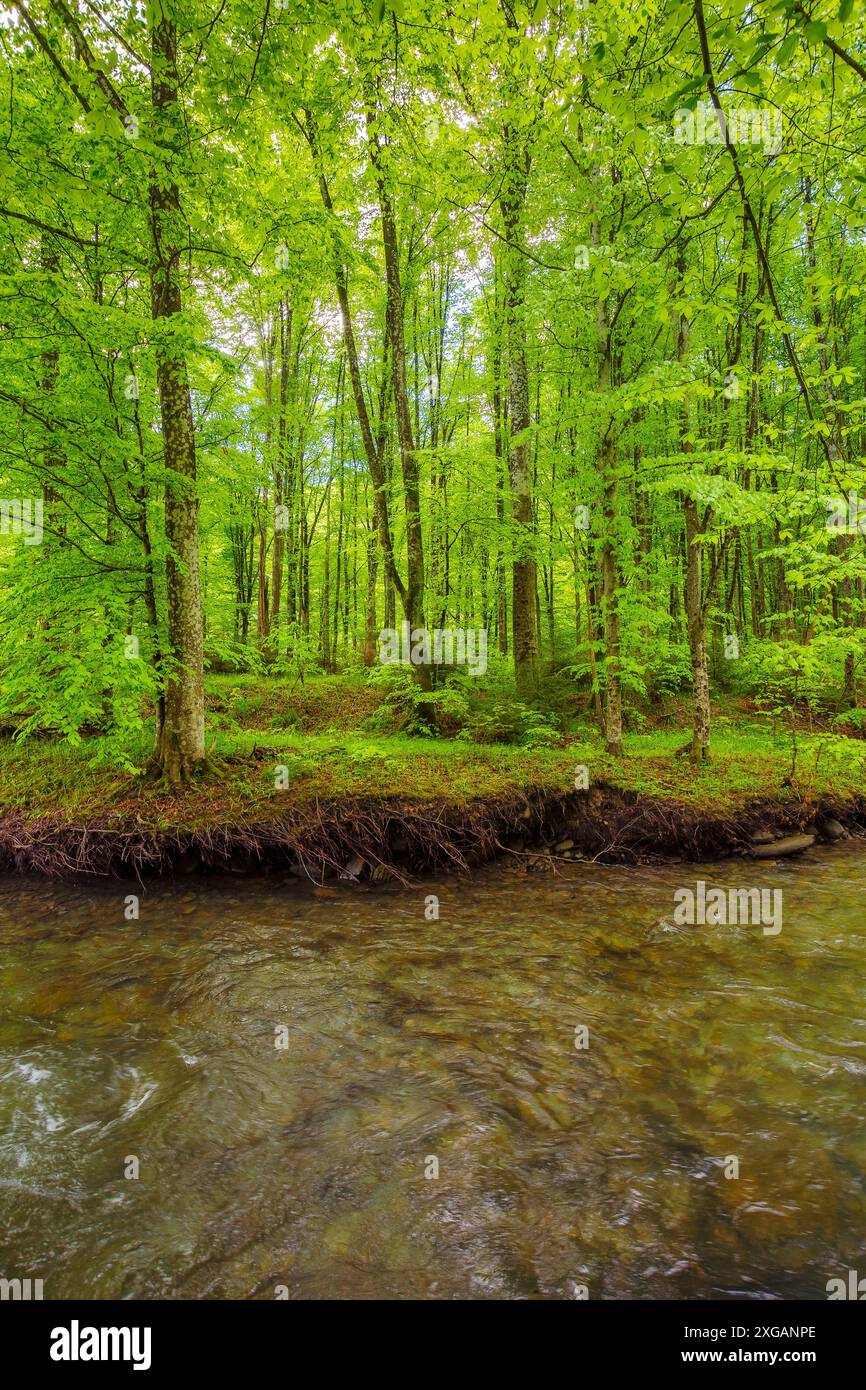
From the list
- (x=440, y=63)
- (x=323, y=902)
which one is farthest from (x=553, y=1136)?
(x=440, y=63)

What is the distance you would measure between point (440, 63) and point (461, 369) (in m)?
10.8

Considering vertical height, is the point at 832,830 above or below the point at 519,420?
below

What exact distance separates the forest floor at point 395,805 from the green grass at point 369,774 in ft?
0.08

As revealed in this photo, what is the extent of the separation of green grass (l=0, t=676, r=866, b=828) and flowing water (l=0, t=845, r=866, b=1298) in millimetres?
1492

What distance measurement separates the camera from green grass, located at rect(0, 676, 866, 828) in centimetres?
718

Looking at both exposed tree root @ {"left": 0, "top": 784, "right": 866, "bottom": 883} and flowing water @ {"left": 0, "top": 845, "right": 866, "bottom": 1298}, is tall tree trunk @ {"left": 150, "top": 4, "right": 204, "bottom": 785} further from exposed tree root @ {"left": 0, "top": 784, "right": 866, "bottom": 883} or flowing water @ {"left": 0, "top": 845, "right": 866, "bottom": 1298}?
flowing water @ {"left": 0, "top": 845, "right": 866, "bottom": 1298}

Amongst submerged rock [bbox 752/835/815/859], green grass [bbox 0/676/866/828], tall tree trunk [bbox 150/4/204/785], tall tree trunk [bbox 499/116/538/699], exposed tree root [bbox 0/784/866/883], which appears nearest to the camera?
tall tree trunk [bbox 150/4/204/785]

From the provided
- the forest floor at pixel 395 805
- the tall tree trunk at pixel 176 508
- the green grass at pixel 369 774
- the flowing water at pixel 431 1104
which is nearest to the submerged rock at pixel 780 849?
the forest floor at pixel 395 805

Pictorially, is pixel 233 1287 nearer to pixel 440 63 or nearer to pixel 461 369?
pixel 440 63

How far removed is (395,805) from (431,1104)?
387 centimetres

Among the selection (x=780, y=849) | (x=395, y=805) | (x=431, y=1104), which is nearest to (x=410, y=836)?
(x=395, y=805)

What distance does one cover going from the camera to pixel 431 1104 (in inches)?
144

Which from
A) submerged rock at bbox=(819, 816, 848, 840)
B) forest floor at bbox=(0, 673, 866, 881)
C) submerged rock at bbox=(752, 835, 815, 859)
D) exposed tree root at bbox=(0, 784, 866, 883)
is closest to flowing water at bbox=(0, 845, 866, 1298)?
exposed tree root at bbox=(0, 784, 866, 883)

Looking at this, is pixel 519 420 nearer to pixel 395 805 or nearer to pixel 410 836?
pixel 395 805
